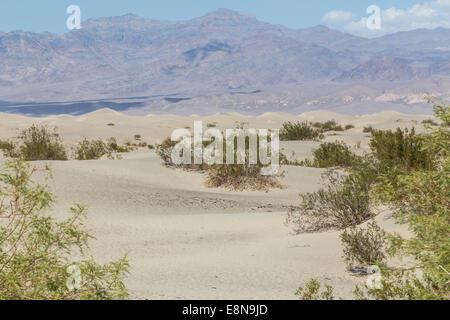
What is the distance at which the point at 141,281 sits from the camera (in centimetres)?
615

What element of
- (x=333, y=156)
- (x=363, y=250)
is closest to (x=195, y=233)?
(x=363, y=250)

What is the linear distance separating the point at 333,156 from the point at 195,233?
11.1 m

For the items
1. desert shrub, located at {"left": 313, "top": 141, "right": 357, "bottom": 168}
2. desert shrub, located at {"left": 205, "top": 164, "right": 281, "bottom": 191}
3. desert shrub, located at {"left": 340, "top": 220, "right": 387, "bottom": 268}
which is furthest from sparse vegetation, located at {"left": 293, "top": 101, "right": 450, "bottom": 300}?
desert shrub, located at {"left": 313, "top": 141, "right": 357, "bottom": 168}

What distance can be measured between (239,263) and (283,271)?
69cm

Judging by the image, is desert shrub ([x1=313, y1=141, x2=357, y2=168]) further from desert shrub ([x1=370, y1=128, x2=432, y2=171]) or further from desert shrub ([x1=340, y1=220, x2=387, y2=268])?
desert shrub ([x1=340, y1=220, x2=387, y2=268])

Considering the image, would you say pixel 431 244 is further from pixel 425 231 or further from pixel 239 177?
pixel 239 177

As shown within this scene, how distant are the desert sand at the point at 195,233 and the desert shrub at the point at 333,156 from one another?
6.10 ft

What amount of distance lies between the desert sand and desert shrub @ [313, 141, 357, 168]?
6.10ft

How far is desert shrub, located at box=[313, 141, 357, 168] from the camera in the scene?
60.1ft

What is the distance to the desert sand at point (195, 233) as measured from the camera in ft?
20.1

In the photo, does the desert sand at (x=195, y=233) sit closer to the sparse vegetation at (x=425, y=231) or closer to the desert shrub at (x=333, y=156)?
the sparse vegetation at (x=425, y=231)
